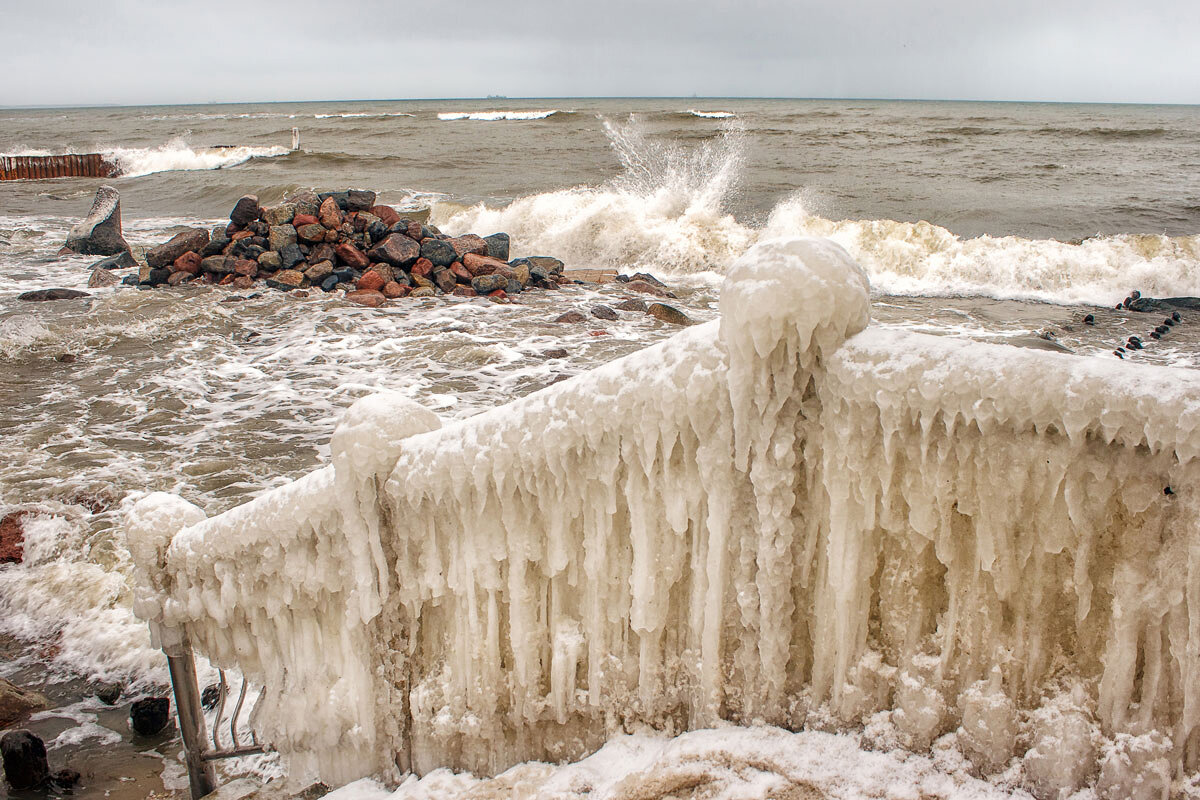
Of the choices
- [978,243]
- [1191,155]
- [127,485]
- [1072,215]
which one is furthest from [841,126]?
[127,485]

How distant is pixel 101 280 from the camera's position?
14.9m

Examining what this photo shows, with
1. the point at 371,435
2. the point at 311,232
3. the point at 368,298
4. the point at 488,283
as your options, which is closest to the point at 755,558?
the point at 371,435

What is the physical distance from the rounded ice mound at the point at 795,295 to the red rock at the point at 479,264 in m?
13.4

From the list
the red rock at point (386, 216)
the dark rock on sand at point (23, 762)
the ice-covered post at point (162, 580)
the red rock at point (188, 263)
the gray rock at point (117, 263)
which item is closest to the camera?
the ice-covered post at point (162, 580)

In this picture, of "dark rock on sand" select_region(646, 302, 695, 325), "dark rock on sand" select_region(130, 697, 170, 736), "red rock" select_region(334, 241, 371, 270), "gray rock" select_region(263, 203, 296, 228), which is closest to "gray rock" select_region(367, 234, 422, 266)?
"red rock" select_region(334, 241, 371, 270)

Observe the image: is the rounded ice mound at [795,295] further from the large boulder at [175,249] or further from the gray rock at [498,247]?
the large boulder at [175,249]

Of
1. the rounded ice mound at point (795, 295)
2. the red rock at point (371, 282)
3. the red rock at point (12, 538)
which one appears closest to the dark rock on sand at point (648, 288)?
the red rock at point (371, 282)

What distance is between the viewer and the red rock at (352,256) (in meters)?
15.0

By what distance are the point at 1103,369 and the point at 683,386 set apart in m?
1.01

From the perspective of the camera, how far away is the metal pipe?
331 centimetres

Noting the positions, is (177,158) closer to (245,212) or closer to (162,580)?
(245,212)

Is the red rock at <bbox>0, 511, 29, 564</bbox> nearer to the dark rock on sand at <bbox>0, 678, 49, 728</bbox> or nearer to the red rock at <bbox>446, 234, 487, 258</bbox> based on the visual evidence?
the dark rock on sand at <bbox>0, 678, 49, 728</bbox>

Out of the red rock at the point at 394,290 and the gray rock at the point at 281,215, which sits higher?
the gray rock at the point at 281,215

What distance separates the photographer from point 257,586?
118 inches
